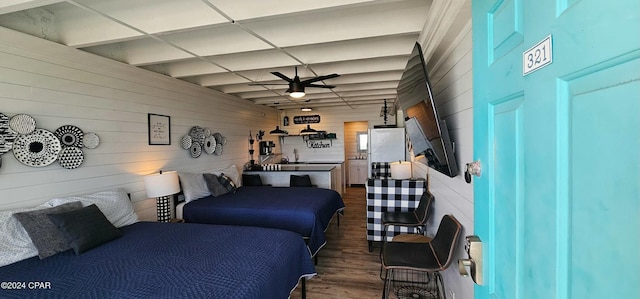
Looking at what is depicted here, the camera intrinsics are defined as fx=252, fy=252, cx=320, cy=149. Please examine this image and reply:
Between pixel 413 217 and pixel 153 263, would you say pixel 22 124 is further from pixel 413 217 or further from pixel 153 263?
pixel 413 217

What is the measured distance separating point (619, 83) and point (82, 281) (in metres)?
2.42

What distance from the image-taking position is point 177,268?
5.51 feet

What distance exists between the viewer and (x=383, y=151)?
5.02 meters

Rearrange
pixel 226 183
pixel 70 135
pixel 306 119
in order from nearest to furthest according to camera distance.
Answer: pixel 70 135
pixel 226 183
pixel 306 119

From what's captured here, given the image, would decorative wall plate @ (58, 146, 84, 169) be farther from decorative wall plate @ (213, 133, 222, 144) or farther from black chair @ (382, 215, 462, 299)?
black chair @ (382, 215, 462, 299)

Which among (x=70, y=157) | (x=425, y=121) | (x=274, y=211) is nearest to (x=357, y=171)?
(x=274, y=211)

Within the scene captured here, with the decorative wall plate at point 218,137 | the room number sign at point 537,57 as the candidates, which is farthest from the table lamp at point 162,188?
the room number sign at point 537,57

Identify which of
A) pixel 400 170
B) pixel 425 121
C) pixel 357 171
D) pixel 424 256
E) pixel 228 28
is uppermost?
pixel 228 28

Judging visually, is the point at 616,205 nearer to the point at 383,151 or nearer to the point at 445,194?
the point at 445,194

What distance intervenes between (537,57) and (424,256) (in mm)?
1843

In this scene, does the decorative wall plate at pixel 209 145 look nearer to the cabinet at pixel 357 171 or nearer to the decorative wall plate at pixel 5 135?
the decorative wall plate at pixel 5 135

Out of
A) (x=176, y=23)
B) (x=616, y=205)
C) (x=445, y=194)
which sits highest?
(x=176, y=23)

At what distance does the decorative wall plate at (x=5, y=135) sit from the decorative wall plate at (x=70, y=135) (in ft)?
0.99

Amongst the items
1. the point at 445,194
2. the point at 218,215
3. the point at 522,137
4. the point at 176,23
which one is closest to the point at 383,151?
the point at 445,194
